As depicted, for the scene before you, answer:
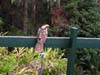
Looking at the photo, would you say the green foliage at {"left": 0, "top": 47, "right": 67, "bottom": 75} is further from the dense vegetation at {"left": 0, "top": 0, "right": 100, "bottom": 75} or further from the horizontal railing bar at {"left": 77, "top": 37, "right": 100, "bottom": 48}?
the dense vegetation at {"left": 0, "top": 0, "right": 100, "bottom": 75}

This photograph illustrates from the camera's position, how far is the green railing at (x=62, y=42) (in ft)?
10.3

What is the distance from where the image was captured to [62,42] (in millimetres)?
3234

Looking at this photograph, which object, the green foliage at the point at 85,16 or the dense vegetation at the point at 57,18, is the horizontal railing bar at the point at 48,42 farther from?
the green foliage at the point at 85,16

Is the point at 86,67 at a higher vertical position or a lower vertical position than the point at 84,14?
lower

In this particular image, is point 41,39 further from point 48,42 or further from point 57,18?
point 57,18

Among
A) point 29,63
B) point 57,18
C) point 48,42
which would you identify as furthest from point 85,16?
point 48,42

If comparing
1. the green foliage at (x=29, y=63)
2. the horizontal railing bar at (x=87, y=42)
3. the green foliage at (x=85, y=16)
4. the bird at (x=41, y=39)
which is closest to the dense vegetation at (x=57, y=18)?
the green foliage at (x=85, y=16)

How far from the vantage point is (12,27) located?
8.16m

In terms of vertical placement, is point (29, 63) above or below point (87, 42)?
below

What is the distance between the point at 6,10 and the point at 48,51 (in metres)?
3.08

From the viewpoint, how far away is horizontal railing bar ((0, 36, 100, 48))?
312 centimetres

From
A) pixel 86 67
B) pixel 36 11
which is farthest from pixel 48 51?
pixel 36 11

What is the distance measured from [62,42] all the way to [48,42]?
0.13m

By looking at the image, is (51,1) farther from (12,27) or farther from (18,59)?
(18,59)
